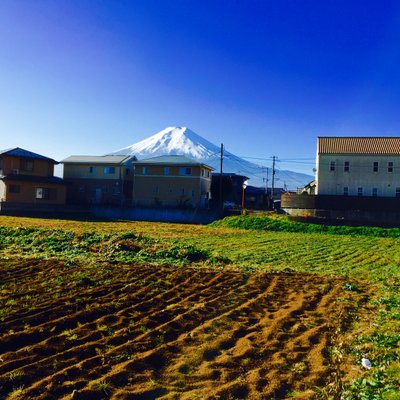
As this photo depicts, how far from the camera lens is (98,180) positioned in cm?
4484

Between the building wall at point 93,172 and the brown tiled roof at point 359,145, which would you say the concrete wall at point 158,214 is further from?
the brown tiled roof at point 359,145

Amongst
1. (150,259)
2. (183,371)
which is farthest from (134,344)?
(150,259)

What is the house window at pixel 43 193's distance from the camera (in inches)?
1597

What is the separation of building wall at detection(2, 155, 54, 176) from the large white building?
93.6 ft

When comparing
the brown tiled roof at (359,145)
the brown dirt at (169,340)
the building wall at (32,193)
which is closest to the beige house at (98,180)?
the building wall at (32,193)

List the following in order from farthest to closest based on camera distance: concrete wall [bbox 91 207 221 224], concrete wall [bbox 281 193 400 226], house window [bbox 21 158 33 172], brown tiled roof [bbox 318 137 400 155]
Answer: house window [bbox 21 158 33 172]
concrete wall [bbox 91 207 221 224]
brown tiled roof [bbox 318 137 400 155]
concrete wall [bbox 281 193 400 226]

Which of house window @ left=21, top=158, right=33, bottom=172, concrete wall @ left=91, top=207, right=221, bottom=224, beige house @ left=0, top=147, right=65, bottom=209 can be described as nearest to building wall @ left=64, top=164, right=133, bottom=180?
beige house @ left=0, top=147, right=65, bottom=209

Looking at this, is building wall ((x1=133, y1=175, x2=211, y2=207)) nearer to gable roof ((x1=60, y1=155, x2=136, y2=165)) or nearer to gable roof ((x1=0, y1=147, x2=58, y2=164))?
gable roof ((x1=60, y1=155, x2=136, y2=165))

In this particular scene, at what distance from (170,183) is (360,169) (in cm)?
1914

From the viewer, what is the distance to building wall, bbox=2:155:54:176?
1528 inches

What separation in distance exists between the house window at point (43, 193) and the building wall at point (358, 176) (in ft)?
91.3

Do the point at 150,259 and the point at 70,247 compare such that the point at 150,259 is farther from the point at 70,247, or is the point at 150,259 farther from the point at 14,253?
the point at 14,253

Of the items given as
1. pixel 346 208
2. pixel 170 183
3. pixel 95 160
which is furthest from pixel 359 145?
pixel 95 160

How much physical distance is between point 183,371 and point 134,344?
944 mm
